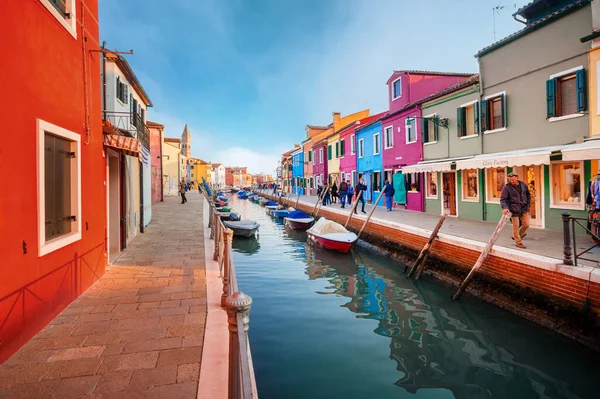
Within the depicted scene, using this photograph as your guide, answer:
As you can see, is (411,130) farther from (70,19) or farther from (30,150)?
(30,150)

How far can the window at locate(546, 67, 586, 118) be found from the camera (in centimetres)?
974

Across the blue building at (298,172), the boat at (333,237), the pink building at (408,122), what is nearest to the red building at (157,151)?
the blue building at (298,172)

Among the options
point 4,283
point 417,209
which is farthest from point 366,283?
point 417,209

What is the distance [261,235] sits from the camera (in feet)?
64.3

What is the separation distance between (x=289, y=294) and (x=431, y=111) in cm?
1227

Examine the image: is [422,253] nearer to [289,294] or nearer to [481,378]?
[289,294]

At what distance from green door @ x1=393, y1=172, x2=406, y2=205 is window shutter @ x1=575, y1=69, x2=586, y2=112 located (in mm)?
10181

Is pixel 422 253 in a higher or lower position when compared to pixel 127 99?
lower

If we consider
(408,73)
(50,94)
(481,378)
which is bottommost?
(481,378)

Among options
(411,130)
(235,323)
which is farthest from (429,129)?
(235,323)

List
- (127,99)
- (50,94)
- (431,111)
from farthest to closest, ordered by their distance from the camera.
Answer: (431,111)
(127,99)
(50,94)

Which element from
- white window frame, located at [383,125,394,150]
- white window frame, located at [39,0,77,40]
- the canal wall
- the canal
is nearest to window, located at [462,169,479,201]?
the canal wall

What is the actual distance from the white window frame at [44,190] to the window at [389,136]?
18.1 meters

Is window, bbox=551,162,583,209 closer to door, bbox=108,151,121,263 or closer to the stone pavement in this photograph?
the stone pavement
